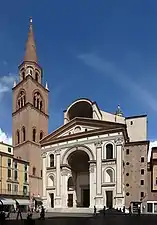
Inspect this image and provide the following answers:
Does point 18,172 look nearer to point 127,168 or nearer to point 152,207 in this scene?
point 127,168

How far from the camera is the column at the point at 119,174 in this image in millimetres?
44138

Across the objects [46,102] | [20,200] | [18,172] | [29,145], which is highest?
[46,102]

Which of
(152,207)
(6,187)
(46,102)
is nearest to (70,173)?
(6,187)

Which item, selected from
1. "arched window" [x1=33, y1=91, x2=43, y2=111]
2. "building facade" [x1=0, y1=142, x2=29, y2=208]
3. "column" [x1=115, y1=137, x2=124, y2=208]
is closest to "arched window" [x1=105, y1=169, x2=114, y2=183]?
"column" [x1=115, y1=137, x2=124, y2=208]

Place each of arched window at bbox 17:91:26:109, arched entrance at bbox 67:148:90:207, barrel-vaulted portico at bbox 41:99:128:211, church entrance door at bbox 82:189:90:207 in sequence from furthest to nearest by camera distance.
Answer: arched window at bbox 17:91:26:109 < church entrance door at bbox 82:189:90:207 < arched entrance at bbox 67:148:90:207 < barrel-vaulted portico at bbox 41:99:128:211

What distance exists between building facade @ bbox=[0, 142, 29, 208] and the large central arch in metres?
7.21

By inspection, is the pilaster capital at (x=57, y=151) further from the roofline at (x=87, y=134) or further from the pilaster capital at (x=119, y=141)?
the pilaster capital at (x=119, y=141)

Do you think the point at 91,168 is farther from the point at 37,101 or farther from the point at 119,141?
the point at 37,101

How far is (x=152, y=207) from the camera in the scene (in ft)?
144

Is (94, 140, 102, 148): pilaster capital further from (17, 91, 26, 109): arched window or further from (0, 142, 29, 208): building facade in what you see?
(17, 91, 26, 109): arched window

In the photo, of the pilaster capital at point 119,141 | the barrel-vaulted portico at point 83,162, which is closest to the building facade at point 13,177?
the barrel-vaulted portico at point 83,162

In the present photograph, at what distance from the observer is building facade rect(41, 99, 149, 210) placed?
151 ft

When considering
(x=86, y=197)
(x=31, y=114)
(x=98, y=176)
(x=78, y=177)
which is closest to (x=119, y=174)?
(x=98, y=176)

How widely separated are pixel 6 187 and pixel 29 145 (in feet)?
27.6
